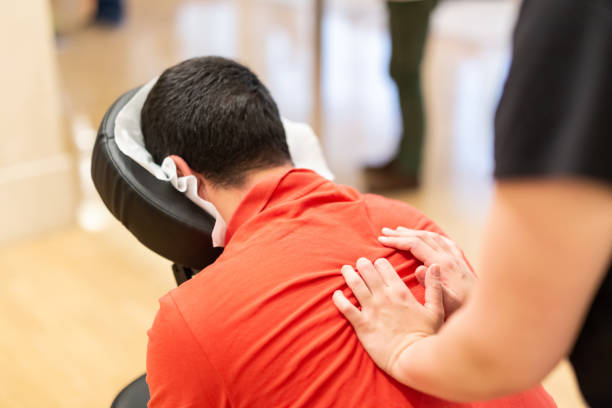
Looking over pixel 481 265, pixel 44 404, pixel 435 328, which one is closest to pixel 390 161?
pixel 44 404

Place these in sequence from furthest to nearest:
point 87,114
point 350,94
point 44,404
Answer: point 350,94 → point 87,114 → point 44,404

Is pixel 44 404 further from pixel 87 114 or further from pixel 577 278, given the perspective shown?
pixel 87 114

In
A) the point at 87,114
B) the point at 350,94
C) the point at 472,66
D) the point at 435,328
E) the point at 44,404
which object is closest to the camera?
the point at 435,328

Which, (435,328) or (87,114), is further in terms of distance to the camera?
(87,114)

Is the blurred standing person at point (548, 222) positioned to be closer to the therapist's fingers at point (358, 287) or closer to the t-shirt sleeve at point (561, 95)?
the t-shirt sleeve at point (561, 95)

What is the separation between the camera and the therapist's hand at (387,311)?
34.9 inches

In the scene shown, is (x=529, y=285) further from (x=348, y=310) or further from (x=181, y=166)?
(x=181, y=166)

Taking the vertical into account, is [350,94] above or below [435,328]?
below

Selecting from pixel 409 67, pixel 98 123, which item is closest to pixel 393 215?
pixel 409 67

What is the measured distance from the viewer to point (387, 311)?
0.92 m

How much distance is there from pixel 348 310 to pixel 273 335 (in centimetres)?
10

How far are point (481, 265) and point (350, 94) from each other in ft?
10.4

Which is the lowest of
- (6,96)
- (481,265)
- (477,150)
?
(477,150)

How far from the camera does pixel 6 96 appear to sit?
86.2 inches
